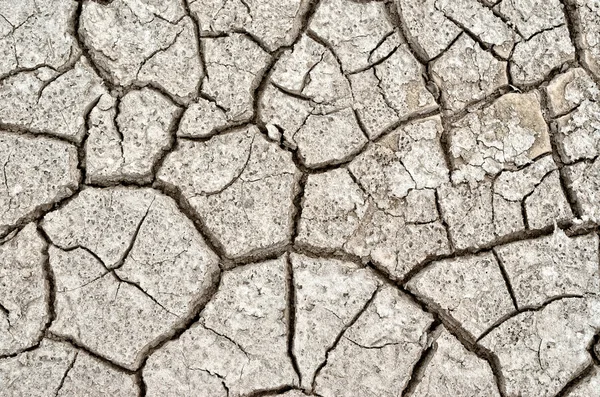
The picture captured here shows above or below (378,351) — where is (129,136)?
above

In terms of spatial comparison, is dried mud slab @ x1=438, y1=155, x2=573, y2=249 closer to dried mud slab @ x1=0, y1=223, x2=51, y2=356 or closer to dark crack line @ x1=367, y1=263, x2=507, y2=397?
dark crack line @ x1=367, y1=263, x2=507, y2=397

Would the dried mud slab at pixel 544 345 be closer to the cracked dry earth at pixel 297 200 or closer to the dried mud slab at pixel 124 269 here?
the cracked dry earth at pixel 297 200

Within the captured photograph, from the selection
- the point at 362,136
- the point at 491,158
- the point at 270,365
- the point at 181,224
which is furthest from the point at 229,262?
the point at 491,158

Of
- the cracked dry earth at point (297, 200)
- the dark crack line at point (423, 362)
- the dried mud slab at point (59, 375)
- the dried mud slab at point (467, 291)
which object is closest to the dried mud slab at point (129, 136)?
the cracked dry earth at point (297, 200)

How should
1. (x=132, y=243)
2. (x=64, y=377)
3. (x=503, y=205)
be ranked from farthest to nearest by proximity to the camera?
(x=503, y=205)
(x=132, y=243)
(x=64, y=377)

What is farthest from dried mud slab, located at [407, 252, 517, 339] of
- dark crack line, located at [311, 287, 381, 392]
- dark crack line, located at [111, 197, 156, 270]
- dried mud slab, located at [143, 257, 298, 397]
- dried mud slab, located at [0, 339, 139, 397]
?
dried mud slab, located at [0, 339, 139, 397]

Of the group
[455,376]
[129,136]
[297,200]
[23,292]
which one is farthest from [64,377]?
[455,376]

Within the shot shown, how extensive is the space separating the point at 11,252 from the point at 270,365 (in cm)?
101

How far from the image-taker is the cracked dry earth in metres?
2.82

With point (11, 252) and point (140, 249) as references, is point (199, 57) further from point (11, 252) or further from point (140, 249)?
point (11, 252)

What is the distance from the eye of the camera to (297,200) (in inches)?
116

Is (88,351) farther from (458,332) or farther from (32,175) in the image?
(458,332)

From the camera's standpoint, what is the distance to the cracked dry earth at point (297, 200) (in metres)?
2.82

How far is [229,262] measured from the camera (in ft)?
9.49
